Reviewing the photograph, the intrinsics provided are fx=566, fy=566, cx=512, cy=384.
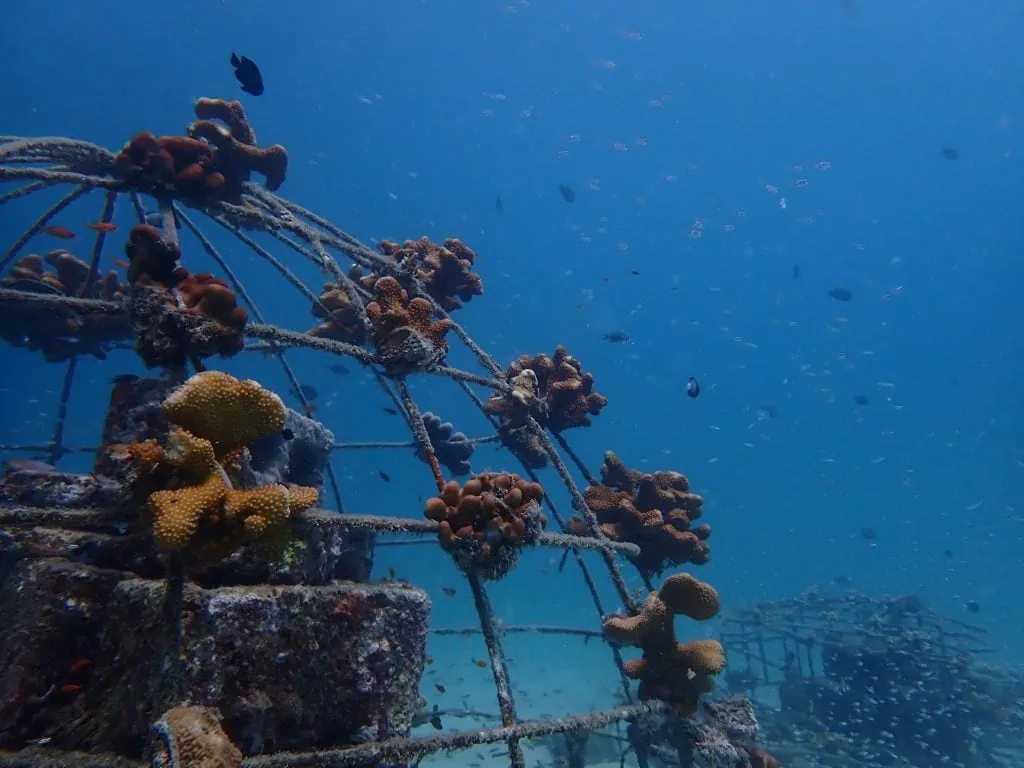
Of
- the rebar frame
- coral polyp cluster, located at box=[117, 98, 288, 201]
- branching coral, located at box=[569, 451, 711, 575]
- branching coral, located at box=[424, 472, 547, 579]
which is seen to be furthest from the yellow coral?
branching coral, located at box=[569, 451, 711, 575]

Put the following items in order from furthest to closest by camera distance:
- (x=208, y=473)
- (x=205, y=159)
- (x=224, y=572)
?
(x=205, y=159)
(x=224, y=572)
(x=208, y=473)

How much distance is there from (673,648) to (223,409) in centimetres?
485

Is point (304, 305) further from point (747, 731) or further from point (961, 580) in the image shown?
point (961, 580)

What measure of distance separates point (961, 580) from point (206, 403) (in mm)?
114552

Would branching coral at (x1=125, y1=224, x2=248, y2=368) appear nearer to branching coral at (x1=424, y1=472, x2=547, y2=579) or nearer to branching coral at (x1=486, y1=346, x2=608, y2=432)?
branching coral at (x1=424, y1=472, x2=547, y2=579)

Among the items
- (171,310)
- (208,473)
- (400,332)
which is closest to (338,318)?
(400,332)

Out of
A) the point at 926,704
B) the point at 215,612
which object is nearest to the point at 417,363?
the point at 215,612

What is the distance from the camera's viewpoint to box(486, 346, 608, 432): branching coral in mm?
7703

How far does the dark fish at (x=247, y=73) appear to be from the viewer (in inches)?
283

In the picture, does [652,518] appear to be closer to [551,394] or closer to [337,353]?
[551,394]

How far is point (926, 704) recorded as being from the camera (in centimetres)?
1659

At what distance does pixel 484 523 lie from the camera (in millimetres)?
4332

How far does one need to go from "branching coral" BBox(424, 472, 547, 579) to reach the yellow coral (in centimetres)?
134

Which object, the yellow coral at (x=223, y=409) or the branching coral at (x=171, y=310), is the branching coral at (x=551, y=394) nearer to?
the branching coral at (x=171, y=310)
